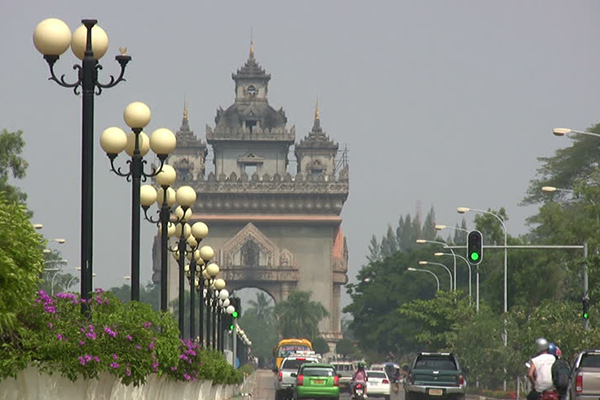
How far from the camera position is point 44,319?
1742 cm

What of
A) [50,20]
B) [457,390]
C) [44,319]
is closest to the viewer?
[44,319]

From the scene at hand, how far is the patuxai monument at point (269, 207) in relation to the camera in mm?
154375

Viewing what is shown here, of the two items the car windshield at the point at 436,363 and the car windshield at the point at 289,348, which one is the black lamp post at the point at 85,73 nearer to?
the car windshield at the point at 436,363

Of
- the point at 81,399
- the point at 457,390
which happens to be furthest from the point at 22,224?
the point at 457,390

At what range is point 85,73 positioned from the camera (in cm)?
2053

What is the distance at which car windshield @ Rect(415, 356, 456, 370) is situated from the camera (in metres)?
43.0

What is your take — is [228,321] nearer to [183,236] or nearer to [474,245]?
[474,245]

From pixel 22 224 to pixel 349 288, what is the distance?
419 feet

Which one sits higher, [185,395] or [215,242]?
[215,242]

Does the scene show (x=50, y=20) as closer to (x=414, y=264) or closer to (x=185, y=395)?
(x=185, y=395)

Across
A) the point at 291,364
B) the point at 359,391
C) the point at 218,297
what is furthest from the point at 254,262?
the point at 359,391

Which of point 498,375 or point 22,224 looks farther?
point 498,375

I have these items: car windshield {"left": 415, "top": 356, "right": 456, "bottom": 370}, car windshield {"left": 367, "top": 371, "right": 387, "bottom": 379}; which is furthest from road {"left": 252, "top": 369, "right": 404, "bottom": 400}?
car windshield {"left": 415, "top": 356, "right": 456, "bottom": 370}

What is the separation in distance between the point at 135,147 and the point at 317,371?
23842mm
